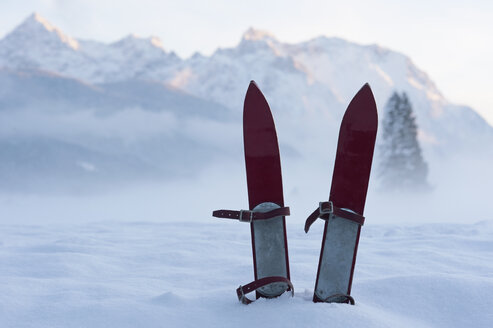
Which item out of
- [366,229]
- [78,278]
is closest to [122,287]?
[78,278]

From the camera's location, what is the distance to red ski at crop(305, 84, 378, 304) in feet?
10.1

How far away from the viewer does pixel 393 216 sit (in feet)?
83.0

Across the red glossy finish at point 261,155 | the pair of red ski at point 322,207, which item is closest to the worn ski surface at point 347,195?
the pair of red ski at point 322,207

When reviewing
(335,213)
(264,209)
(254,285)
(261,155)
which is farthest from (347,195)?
(254,285)

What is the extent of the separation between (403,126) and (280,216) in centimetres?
2561

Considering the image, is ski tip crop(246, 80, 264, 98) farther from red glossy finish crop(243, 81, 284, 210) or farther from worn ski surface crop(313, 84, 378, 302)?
worn ski surface crop(313, 84, 378, 302)

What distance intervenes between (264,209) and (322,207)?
1.51 feet

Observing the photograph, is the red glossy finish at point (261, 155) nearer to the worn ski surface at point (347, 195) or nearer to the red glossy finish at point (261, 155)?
the red glossy finish at point (261, 155)

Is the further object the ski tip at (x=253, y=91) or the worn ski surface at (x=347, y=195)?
the ski tip at (x=253, y=91)

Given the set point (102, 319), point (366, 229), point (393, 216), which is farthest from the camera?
point (393, 216)

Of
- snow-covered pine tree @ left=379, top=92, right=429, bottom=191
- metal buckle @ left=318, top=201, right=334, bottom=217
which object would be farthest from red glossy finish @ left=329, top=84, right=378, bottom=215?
snow-covered pine tree @ left=379, top=92, right=429, bottom=191

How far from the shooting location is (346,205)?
10.4 feet

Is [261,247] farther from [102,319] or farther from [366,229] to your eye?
[366,229]

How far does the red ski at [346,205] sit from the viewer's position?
3092mm
